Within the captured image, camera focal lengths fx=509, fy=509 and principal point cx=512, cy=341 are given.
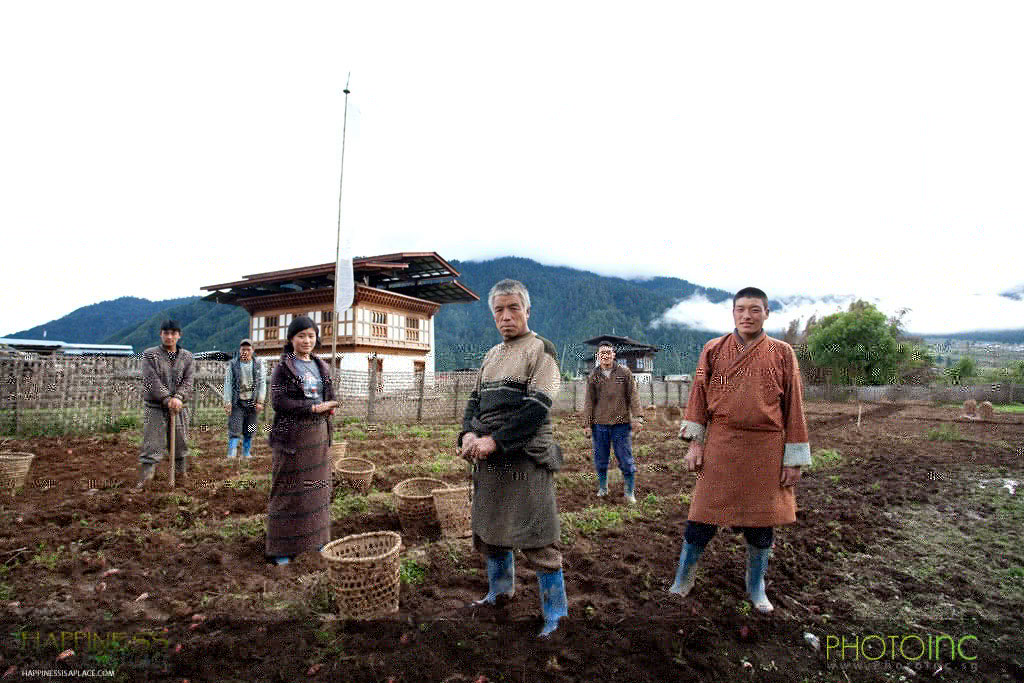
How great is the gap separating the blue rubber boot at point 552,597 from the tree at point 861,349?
49.2 meters

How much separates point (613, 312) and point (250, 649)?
144275 millimetres

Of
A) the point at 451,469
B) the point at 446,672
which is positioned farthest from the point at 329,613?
the point at 451,469

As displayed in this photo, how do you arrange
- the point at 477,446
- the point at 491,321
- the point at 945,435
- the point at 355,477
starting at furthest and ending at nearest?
the point at 491,321 → the point at 945,435 → the point at 355,477 → the point at 477,446

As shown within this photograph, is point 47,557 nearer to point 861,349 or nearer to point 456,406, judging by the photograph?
point 456,406

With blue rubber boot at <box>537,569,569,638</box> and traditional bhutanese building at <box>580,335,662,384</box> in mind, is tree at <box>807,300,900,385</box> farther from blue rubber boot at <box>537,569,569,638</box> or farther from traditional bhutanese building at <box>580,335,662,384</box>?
blue rubber boot at <box>537,569,569,638</box>

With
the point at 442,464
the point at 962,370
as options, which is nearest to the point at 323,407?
the point at 442,464

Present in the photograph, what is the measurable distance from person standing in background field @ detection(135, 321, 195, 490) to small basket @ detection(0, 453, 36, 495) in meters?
1.14

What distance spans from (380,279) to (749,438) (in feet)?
94.2

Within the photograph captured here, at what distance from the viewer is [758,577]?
10.3 feet

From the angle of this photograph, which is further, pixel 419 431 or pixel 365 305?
pixel 365 305

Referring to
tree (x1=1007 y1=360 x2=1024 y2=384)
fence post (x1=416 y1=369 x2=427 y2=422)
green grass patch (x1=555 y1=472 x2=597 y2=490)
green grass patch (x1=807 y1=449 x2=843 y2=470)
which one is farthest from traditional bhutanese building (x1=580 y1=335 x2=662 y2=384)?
green grass patch (x1=555 y1=472 x2=597 y2=490)

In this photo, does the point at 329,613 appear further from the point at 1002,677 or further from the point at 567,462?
the point at 567,462

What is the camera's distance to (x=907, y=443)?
38.3 ft

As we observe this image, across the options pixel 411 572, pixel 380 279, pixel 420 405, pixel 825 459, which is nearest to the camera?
pixel 411 572
